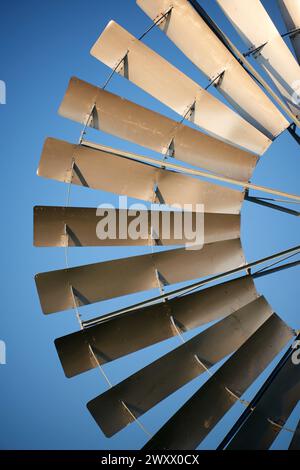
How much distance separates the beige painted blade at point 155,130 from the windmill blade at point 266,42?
31.7 inches

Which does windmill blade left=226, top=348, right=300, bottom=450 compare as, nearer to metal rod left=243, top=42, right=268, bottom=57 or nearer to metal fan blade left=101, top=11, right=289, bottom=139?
metal fan blade left=101, top=11, right=289, bottom=139

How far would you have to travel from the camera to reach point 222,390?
7.24 meters

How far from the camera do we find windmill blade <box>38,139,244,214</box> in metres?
7.43

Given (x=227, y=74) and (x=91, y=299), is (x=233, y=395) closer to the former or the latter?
(x=91, y=299)

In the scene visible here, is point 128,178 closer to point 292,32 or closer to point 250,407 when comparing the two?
point 292,32

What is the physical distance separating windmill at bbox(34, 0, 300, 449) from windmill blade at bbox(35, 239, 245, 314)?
0.01 m

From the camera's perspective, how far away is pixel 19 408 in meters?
16.6

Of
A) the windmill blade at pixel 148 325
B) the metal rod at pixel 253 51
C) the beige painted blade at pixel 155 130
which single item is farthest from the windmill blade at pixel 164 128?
the windmill blade at pixel 148 325

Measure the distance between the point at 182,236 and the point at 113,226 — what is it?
98 centimetres

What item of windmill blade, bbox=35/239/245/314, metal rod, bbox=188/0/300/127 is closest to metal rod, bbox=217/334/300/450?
windmill blade, bbox=35/239/245/314

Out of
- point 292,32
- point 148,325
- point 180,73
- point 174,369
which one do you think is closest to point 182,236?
point 148,325

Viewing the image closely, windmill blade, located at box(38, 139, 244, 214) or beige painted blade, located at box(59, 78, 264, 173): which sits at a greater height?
beige painted blade, located at box(59, 78, 264, 173)

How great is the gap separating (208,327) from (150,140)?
2.61 m

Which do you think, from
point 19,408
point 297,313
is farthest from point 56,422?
point 297,313
